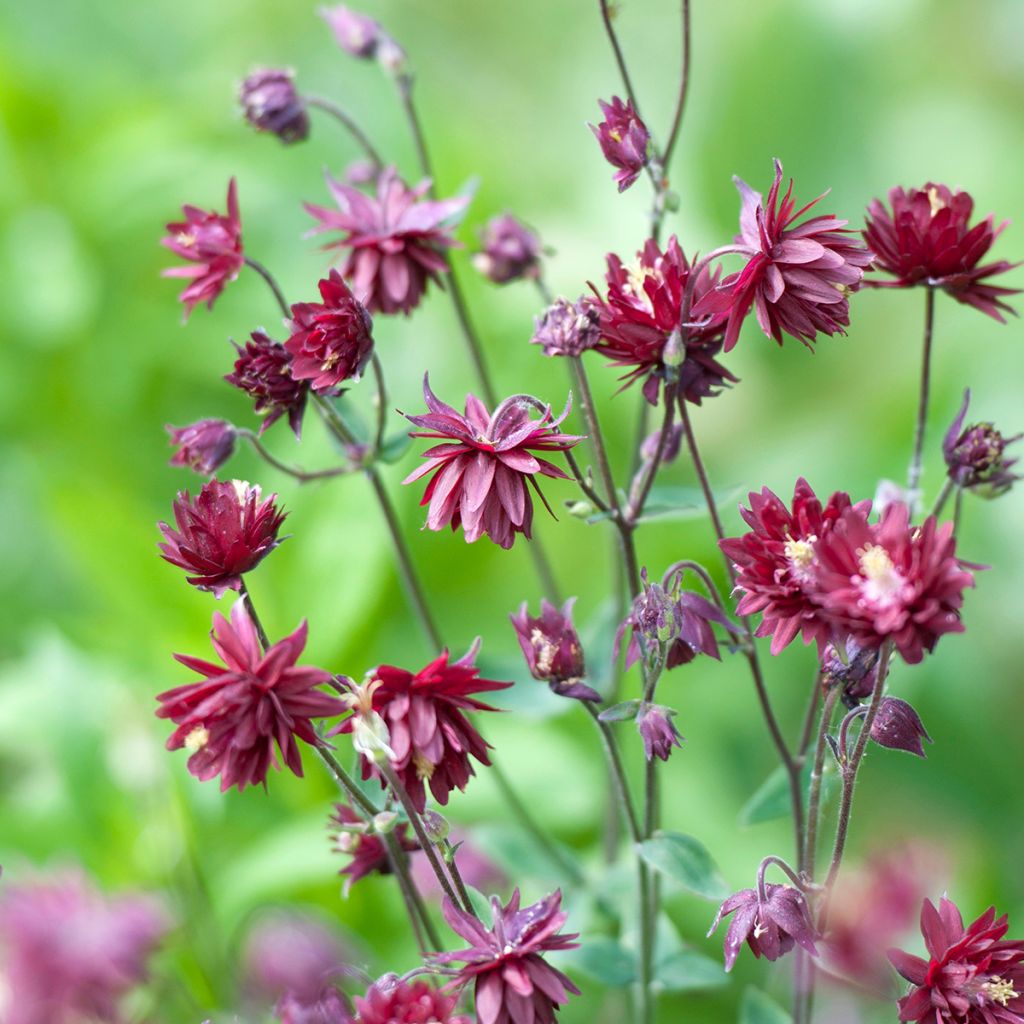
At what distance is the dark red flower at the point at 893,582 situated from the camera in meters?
0.54

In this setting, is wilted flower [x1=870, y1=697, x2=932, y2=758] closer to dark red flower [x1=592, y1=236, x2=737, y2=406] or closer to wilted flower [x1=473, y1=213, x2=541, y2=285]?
dark red flower [x1=592, y1=236, x2=737, y2=406]

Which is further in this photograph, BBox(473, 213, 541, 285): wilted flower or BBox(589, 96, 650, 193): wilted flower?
BBox(473, 213, 541, 285): wilted flower

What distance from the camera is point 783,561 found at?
0.63 meters

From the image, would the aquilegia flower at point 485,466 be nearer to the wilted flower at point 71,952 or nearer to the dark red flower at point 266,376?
the dark red flower at point 266,376

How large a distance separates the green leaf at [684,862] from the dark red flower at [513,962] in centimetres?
16

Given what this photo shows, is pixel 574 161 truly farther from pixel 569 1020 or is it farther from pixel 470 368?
pixel 569 1020

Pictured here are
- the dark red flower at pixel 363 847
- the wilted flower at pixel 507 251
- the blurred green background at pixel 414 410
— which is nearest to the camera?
the dark red flower at pixel 363 847

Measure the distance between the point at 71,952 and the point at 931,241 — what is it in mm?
823

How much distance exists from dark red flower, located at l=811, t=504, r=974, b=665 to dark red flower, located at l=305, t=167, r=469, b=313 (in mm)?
393

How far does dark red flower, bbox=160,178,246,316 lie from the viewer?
82cm

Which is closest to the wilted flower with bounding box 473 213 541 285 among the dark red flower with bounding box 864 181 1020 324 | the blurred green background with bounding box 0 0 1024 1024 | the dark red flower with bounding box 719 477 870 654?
the blurred green background with bounding box 0 0 1024 1024

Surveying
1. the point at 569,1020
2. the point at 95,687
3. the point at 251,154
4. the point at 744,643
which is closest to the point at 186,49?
the point at 251,154

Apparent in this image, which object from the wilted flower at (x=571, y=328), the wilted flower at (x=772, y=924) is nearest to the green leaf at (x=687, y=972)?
the wilted flower at (x=772, y=924)

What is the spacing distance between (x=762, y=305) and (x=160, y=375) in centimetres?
150
